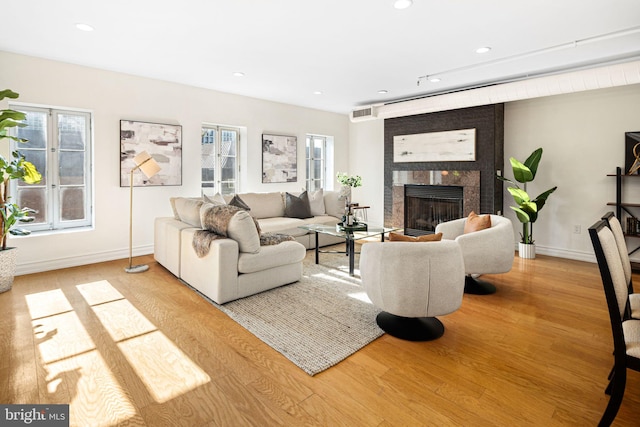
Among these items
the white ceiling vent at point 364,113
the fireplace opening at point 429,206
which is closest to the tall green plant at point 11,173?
the white ceiling vent at point 364,113

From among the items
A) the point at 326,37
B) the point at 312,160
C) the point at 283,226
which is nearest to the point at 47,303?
the point at 283,226

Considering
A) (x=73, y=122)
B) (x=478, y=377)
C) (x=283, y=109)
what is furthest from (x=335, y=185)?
(x=478, y=377)

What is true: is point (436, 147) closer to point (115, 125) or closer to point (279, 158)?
point (279, 158)

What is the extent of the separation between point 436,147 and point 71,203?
223 inches

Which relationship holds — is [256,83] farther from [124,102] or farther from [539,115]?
[539,115]

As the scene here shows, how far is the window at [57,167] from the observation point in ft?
14.2

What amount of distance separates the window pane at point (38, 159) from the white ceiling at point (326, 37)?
1.15m

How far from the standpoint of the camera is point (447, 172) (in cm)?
598

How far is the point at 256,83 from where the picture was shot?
531 centimetres

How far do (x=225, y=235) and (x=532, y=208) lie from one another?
13.6 ft

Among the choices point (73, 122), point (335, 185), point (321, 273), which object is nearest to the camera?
point (321, 273)

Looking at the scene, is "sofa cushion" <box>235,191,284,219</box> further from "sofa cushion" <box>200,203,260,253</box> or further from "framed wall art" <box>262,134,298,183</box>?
"sofa cushion" <box>200,203,260,253</box>

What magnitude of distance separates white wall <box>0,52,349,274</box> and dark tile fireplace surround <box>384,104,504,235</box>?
262 cm

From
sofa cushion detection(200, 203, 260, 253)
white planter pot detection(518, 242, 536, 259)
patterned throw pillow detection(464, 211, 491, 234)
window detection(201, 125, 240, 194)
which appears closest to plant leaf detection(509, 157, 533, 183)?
white planter pot detection(518, 242, 536, 259)
